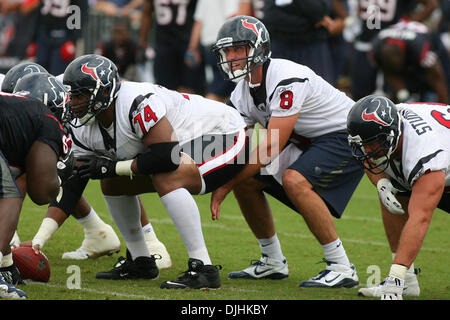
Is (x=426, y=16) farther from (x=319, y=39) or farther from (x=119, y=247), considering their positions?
(x=119, y=247)

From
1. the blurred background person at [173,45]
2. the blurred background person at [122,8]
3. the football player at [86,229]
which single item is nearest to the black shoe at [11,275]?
the football player at [86,229]

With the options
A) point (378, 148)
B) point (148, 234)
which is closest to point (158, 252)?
point (148, 234)

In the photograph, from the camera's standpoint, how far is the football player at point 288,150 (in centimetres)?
531

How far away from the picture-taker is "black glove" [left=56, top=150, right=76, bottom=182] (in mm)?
4855

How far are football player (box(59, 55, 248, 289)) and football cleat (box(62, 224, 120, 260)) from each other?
0.63m

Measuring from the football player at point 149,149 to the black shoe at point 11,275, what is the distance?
609 mm

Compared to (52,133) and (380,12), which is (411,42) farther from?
(52,133)

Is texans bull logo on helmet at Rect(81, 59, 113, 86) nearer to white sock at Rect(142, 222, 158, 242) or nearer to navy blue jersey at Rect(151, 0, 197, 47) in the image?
white sock at Rect(142, 222, 158, 242)

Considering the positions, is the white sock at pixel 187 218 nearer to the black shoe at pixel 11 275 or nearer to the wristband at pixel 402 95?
the black shoe at pixel 11 275

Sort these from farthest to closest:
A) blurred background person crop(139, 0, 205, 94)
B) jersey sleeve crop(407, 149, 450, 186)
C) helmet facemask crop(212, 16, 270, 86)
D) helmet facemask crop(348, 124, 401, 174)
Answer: blurred background person crop(139, 0, 205, 94) → helmet facemask crop(212, 16, 270, 86) → helmet facemask crop(348, 124, 401, 174) → jersey sleeve crop(407, 149, 450, 186)

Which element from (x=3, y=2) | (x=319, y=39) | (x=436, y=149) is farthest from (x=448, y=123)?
(x=3, y=2)

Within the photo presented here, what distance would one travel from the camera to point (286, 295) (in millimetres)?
4949

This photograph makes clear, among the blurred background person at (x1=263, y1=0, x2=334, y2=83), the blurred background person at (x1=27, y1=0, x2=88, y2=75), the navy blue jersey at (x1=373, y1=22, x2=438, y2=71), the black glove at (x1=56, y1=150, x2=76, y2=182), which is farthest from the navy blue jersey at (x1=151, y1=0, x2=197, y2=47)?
the black glove at (x1=56, y1=150, x2=76, y2=182)

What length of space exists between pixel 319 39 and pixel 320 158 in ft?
13.3
